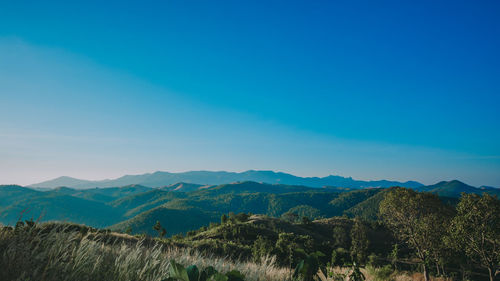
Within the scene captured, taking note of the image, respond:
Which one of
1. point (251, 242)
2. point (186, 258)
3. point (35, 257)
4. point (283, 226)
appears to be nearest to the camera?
point (35, 257)

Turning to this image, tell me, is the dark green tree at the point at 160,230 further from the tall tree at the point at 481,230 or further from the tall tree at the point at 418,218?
the tall tree at the point at 481,230

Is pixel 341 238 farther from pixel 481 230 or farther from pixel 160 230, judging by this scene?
pixel 481 230

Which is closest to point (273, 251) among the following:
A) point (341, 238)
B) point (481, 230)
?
point (481, 230)

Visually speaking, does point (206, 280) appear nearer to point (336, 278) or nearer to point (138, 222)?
point (336, 278)

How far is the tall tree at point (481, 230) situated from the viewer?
81.7ft

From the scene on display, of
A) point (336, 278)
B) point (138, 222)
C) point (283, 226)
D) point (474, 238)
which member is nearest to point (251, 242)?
point (283, 226)

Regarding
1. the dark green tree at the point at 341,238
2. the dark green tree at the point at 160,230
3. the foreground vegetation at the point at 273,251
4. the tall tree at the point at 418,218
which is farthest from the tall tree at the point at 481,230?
the dark green tree at the point at 341,238

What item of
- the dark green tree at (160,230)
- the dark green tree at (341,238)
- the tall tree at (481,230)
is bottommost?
the dark green tree at (341,238)

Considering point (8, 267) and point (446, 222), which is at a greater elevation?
point (8, 267)

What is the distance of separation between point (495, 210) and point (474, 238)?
3.56 meters

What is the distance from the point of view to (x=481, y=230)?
83.6 ft

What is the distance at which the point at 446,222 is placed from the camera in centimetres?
2973

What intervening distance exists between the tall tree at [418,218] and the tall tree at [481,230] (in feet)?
9.29

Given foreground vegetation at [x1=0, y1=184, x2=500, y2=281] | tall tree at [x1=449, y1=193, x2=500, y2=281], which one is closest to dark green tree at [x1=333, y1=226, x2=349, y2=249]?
foreground vegetation at [x1=0, y1=184, x2=500, y2=281]
